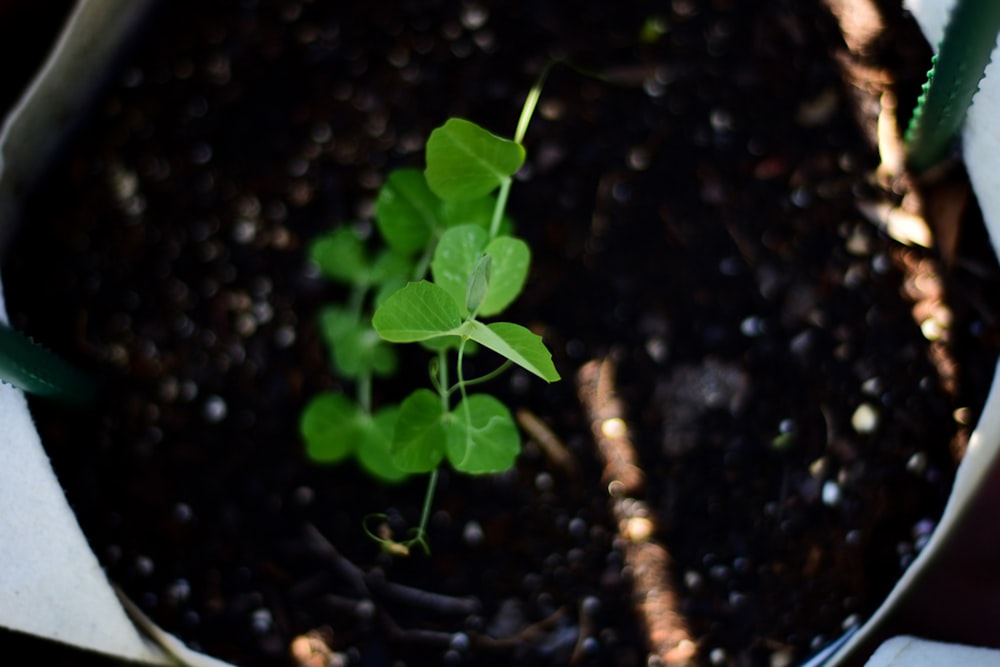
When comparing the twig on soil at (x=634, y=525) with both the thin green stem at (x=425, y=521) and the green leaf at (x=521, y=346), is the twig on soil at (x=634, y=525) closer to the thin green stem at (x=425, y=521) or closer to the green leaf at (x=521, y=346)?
the thin green stem at (x=425, y=521)

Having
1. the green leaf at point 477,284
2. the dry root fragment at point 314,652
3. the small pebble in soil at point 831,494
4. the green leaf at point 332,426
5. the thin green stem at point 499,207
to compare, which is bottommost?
the dry root fragment at point 314,652

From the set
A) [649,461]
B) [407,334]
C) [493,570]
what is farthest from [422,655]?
[407,334]

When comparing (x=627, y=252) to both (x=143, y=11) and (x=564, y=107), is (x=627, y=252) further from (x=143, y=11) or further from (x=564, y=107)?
(x=143, y=11)

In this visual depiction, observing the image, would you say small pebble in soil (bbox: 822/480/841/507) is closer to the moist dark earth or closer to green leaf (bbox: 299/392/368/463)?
the moist dark earth

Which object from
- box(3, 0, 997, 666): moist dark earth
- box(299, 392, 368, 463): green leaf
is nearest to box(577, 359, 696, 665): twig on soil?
box(3, 0, 997, 666): moist dark earth

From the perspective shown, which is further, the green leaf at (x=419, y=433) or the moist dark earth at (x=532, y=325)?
the moist dark earth at (x=532, y=325)

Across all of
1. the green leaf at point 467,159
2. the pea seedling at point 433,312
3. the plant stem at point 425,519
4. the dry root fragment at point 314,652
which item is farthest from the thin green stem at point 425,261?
the dry root fragment at point 314,652
